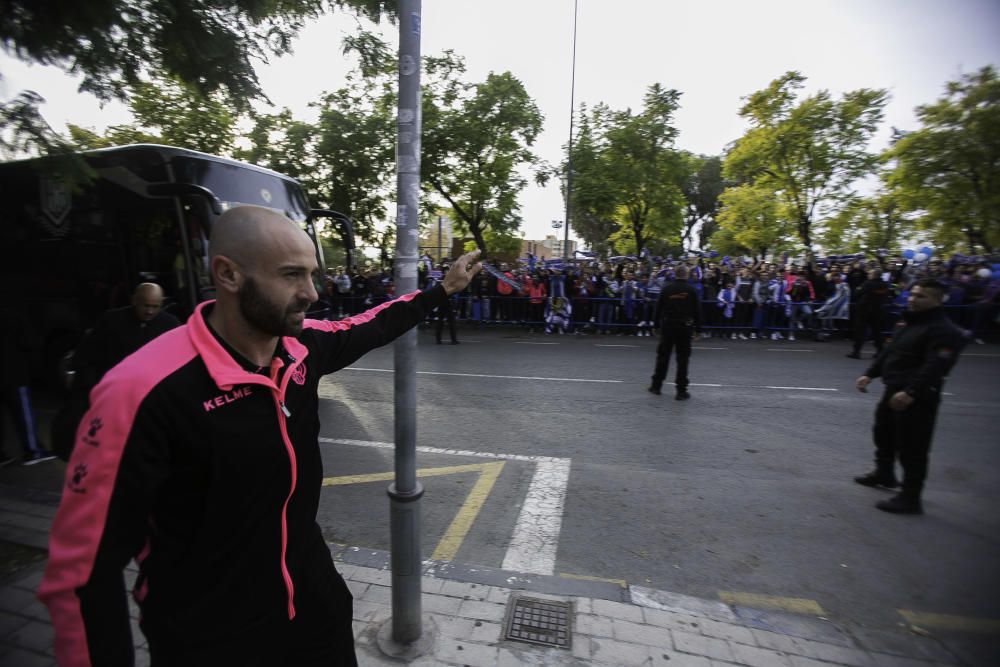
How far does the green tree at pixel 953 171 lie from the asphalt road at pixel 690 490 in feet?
21.8

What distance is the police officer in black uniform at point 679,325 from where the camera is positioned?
7961 millimetres

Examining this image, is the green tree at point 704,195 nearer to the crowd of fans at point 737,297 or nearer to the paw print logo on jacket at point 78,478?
the crowd of fans at point 737,297

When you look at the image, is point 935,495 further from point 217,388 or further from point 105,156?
point 105,156

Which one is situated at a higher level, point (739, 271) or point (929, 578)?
point (739, 271)

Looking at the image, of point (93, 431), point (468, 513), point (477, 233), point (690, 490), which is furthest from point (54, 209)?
point (477, 233)

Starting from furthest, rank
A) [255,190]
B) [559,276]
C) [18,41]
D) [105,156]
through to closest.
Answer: [559,276] < [255,190] < [105,156] < [18,41]

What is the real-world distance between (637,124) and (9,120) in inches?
882

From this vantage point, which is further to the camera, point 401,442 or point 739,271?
point 739,271

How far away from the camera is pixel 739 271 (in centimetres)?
1578

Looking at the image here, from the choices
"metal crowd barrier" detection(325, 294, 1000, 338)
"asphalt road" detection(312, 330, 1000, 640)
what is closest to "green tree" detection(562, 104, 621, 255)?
"metal crowd barrier" detection(325, 294, 1000, 338)

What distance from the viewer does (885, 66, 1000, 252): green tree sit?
39.3 ft

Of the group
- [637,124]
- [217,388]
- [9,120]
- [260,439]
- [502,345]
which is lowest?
[502,345]

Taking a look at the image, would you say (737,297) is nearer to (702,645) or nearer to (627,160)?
(627,160)

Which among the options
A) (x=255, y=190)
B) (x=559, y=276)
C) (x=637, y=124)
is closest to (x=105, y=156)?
(x=255, y=190)
